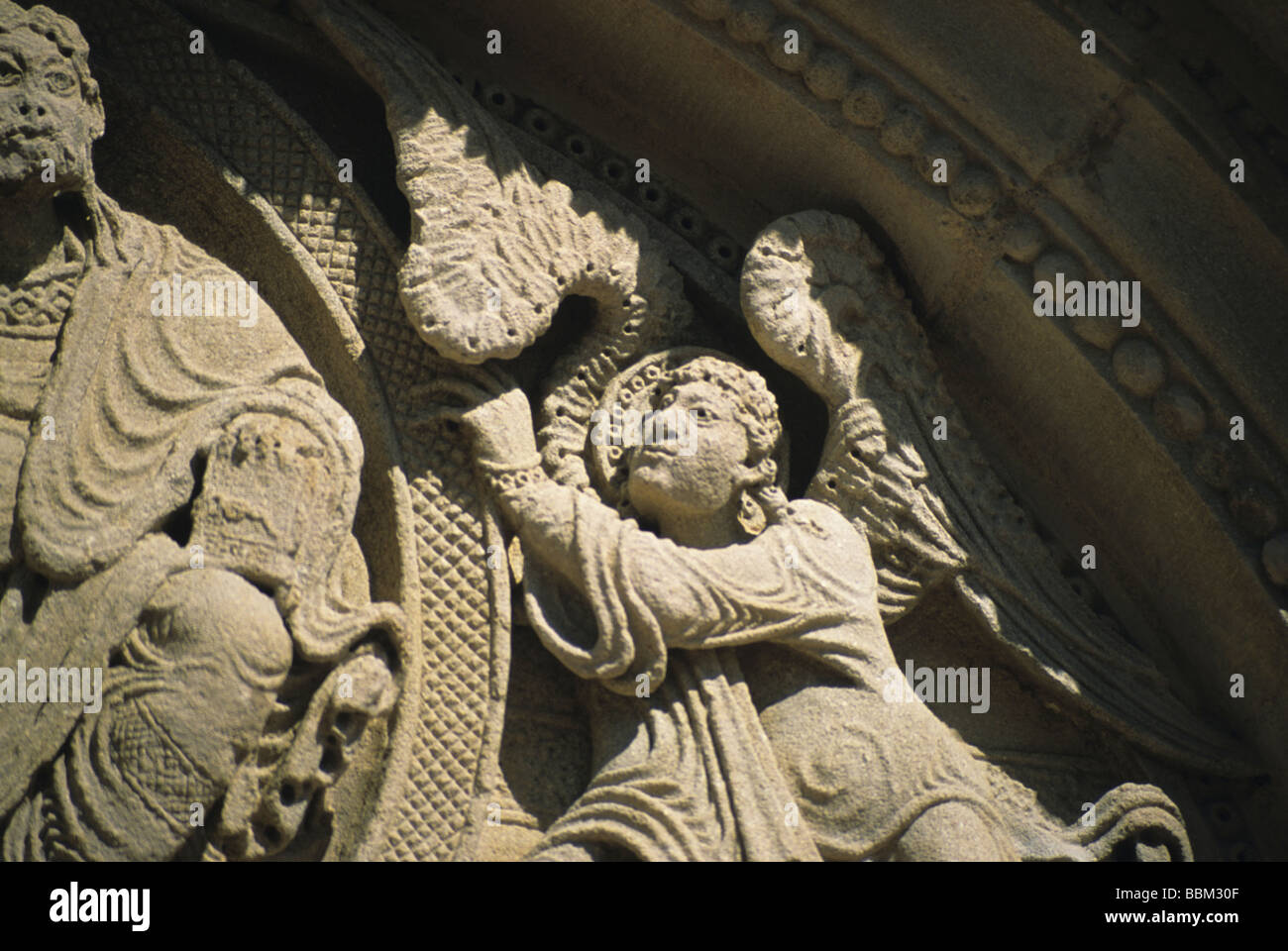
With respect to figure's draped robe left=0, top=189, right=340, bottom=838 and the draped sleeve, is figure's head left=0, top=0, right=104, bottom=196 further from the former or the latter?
the draped sleeve

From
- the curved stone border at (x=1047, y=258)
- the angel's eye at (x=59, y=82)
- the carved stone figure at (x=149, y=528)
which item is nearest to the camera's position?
the carved stone figure at (x=149, y=528)

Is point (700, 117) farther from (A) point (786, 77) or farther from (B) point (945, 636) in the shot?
(B) point (945, 636)

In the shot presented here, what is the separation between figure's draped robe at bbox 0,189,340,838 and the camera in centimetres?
332

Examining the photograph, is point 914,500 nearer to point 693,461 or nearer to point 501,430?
point 693,461

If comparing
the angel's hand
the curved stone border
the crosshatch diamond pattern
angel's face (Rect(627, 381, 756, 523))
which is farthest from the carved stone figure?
the curved stone border

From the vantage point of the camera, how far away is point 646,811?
11.7ft

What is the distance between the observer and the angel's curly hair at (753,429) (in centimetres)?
400

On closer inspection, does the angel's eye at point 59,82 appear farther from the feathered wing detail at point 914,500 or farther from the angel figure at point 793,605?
the feathered wing detail at point 914,500

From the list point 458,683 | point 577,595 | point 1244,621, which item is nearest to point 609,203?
point 577,595

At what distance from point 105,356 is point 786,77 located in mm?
1818

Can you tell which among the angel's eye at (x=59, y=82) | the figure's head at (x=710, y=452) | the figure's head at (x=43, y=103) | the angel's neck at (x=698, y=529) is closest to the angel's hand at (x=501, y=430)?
the figure's head at (x=710, y=452)

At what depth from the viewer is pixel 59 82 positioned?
12.3ft

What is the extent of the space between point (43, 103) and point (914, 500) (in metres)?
2.25

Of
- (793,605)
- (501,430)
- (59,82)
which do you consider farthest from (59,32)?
(793,605)
